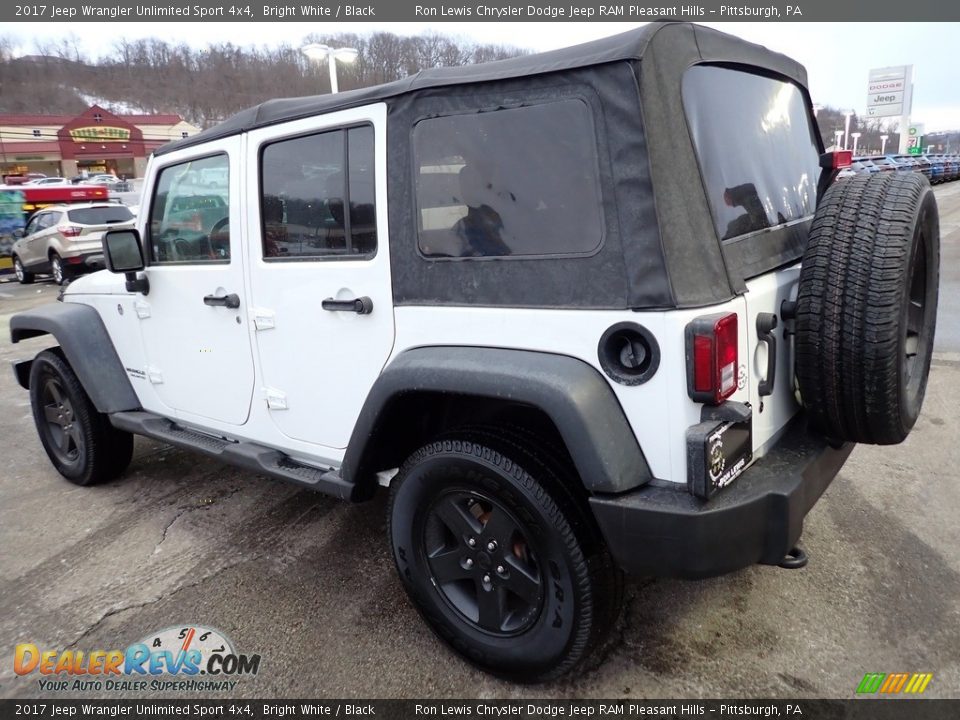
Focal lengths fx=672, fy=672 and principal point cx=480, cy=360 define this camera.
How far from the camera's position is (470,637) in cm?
238

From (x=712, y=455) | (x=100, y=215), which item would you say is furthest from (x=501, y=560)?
(x=100, y=215)

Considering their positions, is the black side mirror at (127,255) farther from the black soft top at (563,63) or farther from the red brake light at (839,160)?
the red brake light at (839,160)

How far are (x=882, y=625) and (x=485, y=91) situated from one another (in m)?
2.43

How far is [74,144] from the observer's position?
68.0 m


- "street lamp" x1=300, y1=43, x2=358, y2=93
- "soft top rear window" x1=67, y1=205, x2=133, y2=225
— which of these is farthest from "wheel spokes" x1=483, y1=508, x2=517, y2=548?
"soft top rear window" x1=67, y1=205, x2=133, y2=225

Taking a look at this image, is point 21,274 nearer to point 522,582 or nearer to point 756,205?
point 522,582

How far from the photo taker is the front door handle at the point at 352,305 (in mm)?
2510

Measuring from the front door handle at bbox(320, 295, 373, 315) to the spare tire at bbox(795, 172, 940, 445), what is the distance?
1.48 meters

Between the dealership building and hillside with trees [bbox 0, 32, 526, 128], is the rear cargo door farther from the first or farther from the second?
the dealership building

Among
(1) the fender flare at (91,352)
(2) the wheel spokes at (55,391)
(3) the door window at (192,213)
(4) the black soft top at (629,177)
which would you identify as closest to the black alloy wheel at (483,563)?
(4) the black soft top at (629,177)

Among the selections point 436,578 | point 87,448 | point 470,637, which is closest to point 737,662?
point 470,637

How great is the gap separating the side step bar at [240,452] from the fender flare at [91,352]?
0.11 metres

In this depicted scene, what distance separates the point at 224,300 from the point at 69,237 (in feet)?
43.9

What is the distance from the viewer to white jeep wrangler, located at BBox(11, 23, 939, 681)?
1928 mm
